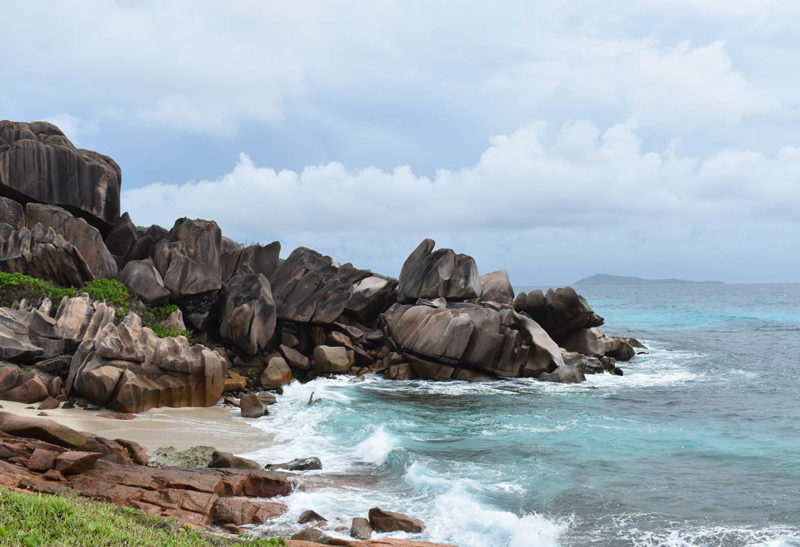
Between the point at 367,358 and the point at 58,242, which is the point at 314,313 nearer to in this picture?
the point at 367,358

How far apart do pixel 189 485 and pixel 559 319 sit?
31941mm

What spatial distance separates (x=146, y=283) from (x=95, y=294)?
3187 millimetres

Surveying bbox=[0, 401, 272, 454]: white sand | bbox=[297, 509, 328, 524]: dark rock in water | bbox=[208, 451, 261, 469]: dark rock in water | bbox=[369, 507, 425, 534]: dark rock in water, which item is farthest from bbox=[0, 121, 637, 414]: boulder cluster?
bbox=[369, 507, 425, 534]: dark rock in water

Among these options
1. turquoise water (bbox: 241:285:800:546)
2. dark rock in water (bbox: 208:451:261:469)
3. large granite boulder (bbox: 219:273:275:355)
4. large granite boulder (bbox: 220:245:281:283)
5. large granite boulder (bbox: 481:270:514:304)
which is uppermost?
large granite boulder (bbox: 220:245:281:283)

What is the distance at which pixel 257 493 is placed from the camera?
→ 15.2 meters

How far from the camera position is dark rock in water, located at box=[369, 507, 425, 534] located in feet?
44.2

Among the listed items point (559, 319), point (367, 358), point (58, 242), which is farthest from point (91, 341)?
point (559, 319)

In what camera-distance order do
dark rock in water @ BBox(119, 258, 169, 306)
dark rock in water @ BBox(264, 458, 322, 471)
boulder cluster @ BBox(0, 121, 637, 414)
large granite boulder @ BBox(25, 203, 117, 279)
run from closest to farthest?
dark rock in water @ BBox(264, 458, 322, 471) < boulder cluster @ BBox(0, 121, 637, 414) < dark rock in water @ BBox(119, 258, 169, 306) < large granite boulder @ BBox(25, 203, 117, 279)

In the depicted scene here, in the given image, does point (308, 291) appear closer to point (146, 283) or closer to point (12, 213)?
point (146, 283)

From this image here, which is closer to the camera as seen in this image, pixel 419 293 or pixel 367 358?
pixel 367 358

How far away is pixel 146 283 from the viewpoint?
34.3m

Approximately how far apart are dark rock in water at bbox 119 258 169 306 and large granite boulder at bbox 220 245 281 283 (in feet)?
22.2

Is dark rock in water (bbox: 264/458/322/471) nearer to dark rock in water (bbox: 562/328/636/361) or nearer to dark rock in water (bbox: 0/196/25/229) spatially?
dark rock in water (bbox: 0/196/25/229)

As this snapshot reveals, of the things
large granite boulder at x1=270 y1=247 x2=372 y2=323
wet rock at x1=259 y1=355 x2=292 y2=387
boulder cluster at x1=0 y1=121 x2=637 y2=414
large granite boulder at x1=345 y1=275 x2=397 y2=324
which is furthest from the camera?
large granite boulder at x1=345 y1=275 x2=397 y2=324
